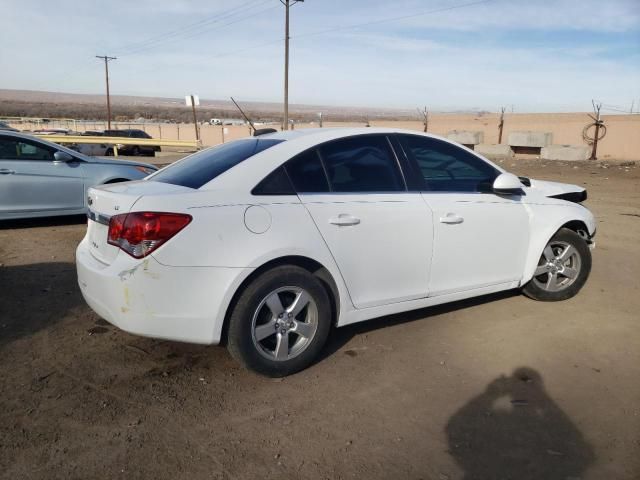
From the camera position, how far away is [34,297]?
500cm

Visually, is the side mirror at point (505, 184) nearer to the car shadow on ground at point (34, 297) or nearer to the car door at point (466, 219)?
the car door at point (466, 219)

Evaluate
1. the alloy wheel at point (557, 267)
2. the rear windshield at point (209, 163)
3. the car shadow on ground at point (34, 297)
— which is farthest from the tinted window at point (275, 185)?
the alloy wheel at point (557, 267)

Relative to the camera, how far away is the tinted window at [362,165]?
12.3ft

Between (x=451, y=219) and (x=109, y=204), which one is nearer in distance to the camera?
(x=109, y=204)

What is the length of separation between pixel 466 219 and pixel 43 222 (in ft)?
23.6

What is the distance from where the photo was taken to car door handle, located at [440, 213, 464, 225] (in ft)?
13.3

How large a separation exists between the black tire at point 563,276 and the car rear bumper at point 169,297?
119 inches

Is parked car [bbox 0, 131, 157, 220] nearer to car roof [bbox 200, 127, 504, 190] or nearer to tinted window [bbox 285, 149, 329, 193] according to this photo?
car roof [bbox 200, 127, 504, 190]

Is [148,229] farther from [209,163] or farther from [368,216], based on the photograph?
[368,216]

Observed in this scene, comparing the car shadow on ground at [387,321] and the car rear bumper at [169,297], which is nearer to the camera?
the car rear bumper at [169,297]

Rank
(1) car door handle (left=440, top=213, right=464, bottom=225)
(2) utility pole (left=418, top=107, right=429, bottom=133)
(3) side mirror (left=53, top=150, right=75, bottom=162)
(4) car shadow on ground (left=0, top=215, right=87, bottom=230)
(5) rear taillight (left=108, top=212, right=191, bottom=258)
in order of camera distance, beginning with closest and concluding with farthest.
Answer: (5) rear taillight (left=108, top=212, right=191, bottom=258)
(1) car door handle (left=440, top=213, right=464, bottom=225)
(3) side mirror (left=53, top=150, right=75, bottom=162)
(4) car shadow on ground (left=0, top=215, right=87, bottom=230)
(2) utility pole (left=418, top=107, right=429, bottom=133)

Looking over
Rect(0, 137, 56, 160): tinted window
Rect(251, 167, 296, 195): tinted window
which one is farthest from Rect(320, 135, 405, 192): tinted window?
Rect(0, 137, 56, 160): tinted window

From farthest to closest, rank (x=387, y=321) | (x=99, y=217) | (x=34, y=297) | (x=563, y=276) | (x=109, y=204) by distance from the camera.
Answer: (x=563, y=276), (x=34, y=297), (x=387, y=321), (x=99, y=217), (x=109, y=204)

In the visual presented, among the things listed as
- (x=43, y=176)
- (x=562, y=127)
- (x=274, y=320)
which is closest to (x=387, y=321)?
(x=274, y=320)
